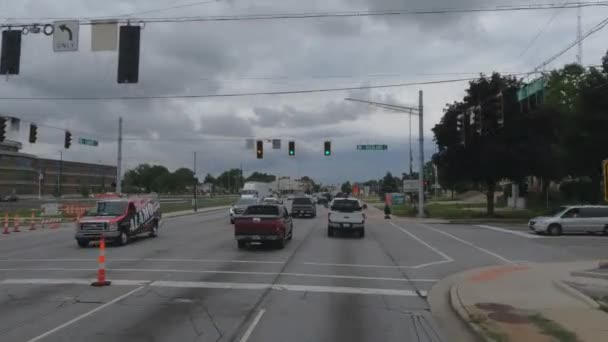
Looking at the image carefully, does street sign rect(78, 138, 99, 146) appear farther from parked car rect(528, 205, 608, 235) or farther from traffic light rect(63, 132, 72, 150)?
parked car rect(528, 205, 608, 235)

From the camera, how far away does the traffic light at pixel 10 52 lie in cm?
1546

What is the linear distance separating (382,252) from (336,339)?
13506 mm

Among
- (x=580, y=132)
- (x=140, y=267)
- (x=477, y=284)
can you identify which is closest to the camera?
(x=477, y=284)

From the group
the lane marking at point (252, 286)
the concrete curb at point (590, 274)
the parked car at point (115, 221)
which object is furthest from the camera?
the parked car at point (115, 221)

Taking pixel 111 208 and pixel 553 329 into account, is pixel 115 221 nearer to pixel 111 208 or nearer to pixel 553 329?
pixel 111 208

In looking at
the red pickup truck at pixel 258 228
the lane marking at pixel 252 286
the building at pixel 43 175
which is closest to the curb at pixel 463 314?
the lane marking at pixel 252 286

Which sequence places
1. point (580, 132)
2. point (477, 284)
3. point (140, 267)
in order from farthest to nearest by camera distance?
point (580, 132)
point (140, 267)
point (477, 284)

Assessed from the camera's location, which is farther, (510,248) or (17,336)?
(510,248)

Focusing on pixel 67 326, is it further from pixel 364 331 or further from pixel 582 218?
pixel 582 218

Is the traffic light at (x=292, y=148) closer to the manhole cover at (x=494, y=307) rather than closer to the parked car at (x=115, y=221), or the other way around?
the parked car at (x=115, y=221)

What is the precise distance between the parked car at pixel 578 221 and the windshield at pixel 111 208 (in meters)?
21.2

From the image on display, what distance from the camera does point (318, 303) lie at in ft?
36.8

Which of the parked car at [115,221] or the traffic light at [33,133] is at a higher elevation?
the traffic light at [33,133]

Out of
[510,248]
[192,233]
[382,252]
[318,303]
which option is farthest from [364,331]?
[192,233]
